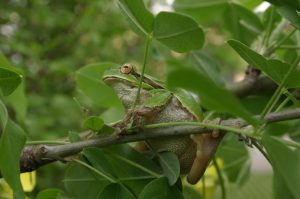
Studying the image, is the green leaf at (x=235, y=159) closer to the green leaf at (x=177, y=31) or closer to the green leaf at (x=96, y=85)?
the green leaf at (x=96, y=85)

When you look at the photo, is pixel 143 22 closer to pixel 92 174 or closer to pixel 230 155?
pixel 92 174

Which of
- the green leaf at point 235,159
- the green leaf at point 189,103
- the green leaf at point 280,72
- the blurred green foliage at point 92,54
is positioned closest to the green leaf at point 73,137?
the blurred green foliage at point 92,54

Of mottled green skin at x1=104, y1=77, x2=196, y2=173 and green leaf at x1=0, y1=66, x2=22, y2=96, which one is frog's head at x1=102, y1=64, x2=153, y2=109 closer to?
mottled green skin at x1=104, y1=77, x2=196, y2=173

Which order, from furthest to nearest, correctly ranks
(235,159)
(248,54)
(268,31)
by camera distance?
(235,159), (268,31), (248,54)

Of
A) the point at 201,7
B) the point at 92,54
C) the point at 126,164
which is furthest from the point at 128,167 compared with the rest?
the point at 92,54

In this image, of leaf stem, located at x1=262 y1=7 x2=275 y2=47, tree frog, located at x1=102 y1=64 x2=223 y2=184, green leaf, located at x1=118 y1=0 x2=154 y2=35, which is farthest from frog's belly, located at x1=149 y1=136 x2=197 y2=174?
leaf stem, located at x1=262 y1=7 x2=275 y2=47

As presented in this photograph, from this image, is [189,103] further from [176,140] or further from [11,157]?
[11,157]
